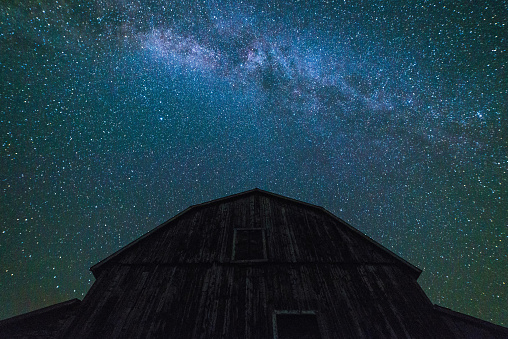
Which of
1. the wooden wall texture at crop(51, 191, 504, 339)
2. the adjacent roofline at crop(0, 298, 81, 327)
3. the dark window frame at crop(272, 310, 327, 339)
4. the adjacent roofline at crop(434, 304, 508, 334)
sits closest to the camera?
the adjacent roofline at crop(0, 298, 81, 327)

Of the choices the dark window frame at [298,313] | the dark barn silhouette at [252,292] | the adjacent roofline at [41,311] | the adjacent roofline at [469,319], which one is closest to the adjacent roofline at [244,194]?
the dark barn silhouette at [252,292]

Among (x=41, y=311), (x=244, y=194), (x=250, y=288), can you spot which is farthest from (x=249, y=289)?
(x=41, y=311)

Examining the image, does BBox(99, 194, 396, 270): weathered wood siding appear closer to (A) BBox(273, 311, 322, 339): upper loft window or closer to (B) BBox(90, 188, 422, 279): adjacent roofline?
(B) BBox(90, 188, 422, 279): adjacent roofline

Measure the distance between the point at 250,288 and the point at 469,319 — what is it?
567cm

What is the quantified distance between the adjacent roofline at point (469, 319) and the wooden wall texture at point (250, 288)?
0.21 metres

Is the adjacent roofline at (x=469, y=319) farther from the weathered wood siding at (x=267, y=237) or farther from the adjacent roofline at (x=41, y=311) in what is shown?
the adjacent roofline at (x=41, y=311)

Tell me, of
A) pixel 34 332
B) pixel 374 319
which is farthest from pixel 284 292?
pixel 34 332

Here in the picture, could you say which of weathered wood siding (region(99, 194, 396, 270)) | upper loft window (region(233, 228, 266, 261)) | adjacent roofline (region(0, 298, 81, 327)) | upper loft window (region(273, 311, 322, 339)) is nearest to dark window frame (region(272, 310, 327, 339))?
upper loft window (region(273, 311, 322, 339))

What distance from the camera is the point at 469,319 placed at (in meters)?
6.00

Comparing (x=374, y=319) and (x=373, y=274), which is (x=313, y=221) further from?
(x=374, y=319)

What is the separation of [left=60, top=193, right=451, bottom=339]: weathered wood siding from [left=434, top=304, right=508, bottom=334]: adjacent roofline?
261 mm

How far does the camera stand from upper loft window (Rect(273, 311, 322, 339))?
18.3 feet

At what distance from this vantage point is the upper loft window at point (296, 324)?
5.59 metres

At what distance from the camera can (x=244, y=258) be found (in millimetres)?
7176
